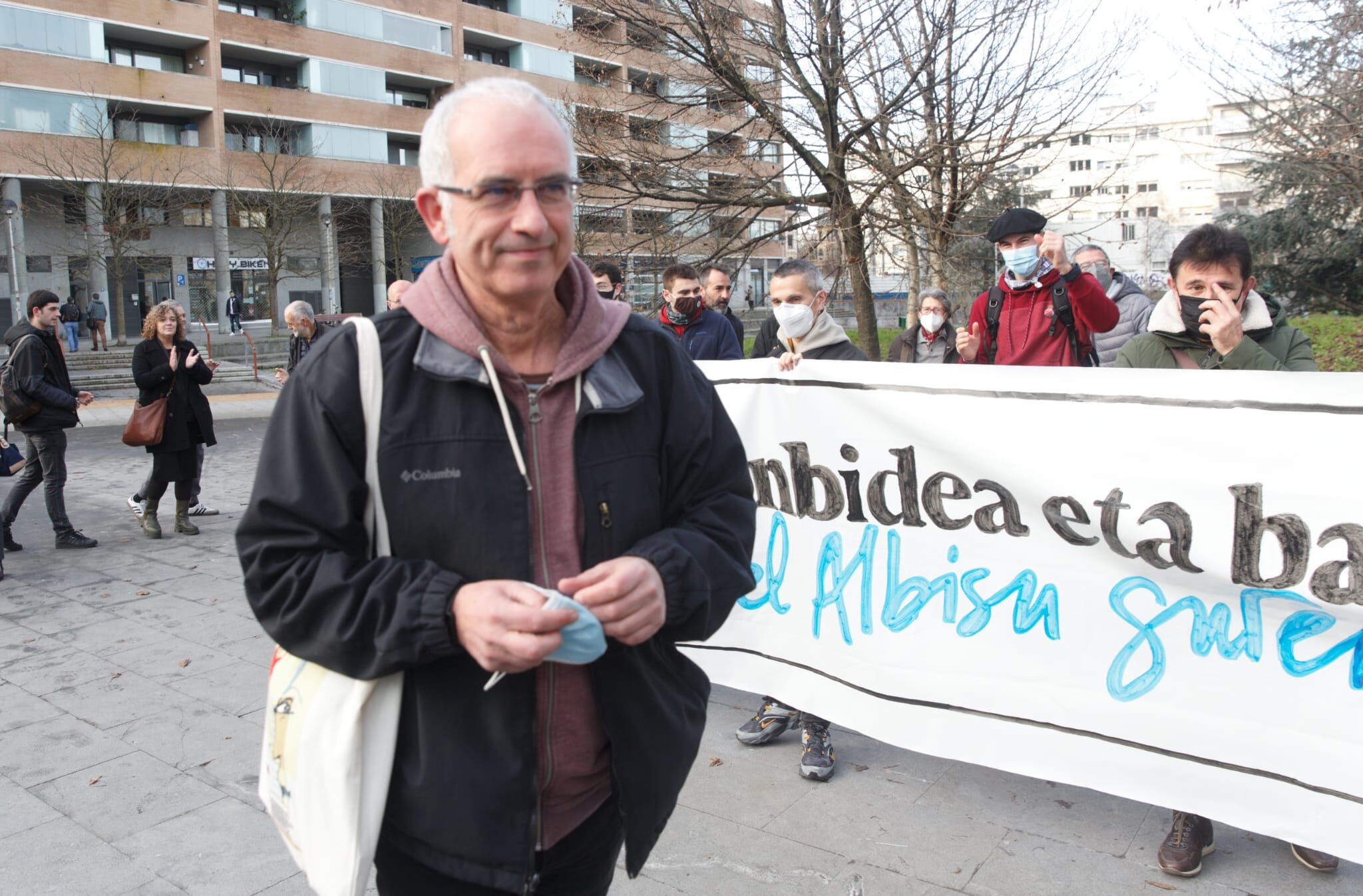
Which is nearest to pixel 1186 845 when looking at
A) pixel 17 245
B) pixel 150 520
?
pixel 150 520

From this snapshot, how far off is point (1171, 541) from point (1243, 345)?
70 centimetres

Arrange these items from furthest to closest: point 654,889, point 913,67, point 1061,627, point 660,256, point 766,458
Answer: point 660,256
point 913,67
point 766,458
point 1061,627
point 654,889

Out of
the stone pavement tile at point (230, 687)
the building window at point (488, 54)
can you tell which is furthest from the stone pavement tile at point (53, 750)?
the building window at point (488, 54)

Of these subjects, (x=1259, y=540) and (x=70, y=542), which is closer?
(x=1259, y=540)

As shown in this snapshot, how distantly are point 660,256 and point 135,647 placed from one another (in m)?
9.31

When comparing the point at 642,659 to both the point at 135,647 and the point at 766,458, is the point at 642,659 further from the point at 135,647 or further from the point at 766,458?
the point at 135,647

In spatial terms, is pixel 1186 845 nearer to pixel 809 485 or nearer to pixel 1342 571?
pixel 1342 571

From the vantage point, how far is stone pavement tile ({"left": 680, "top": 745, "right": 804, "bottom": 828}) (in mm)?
3475

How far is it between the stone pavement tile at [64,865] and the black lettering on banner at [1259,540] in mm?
3482

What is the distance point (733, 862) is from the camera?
3137mm

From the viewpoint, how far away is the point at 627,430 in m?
1.64

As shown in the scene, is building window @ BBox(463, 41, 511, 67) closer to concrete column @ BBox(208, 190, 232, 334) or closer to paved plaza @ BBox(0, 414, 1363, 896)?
concrete column @ BBox(208, 190, 232, 334)

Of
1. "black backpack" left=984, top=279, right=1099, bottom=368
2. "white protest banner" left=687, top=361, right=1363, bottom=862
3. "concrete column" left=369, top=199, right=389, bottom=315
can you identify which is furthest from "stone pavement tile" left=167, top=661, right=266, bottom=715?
"concrete column" left=369, top=199, right=389, bottom=315

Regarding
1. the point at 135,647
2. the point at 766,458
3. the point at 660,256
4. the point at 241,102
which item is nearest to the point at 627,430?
the point at 766,458
